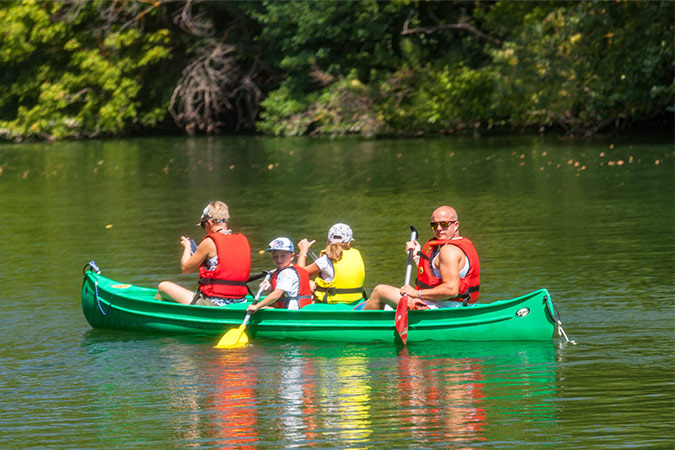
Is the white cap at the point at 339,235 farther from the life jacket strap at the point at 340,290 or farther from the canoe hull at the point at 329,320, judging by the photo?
the canoe hull at the point at 329,320

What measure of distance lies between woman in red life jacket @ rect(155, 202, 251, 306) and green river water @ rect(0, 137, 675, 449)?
1.82ft

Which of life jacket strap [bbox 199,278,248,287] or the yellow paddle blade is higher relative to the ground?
life jacket strap [bbox 199,278,248,287]

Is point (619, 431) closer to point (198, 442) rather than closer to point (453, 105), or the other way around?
point (198, 442)

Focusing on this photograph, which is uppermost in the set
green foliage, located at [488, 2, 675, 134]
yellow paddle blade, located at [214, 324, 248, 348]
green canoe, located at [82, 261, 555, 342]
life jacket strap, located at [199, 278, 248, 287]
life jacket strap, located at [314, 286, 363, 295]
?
green foliage, located at [488, 2, 675, 134]

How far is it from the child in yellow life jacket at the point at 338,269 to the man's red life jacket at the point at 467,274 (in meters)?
0.81

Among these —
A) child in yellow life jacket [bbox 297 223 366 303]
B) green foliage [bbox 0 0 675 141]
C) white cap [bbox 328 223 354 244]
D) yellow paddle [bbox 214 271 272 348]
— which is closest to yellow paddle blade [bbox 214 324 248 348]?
yellow paddle [bbox 214 271 272 348]

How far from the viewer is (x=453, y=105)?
38844 mm

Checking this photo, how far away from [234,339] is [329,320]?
926mm

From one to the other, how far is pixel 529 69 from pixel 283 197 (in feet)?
43.0

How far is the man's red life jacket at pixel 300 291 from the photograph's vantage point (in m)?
10.9

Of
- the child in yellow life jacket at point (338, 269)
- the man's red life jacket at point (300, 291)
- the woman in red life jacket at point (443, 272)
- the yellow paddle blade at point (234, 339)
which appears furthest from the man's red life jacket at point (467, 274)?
the yellow paddle blade at point (234, 339)

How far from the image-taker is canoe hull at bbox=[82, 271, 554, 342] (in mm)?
10203

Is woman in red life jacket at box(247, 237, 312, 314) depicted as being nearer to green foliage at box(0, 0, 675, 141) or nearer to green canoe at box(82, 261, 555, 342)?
green canoe at box(82, 261, 555, 342)

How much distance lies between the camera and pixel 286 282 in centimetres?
1080
